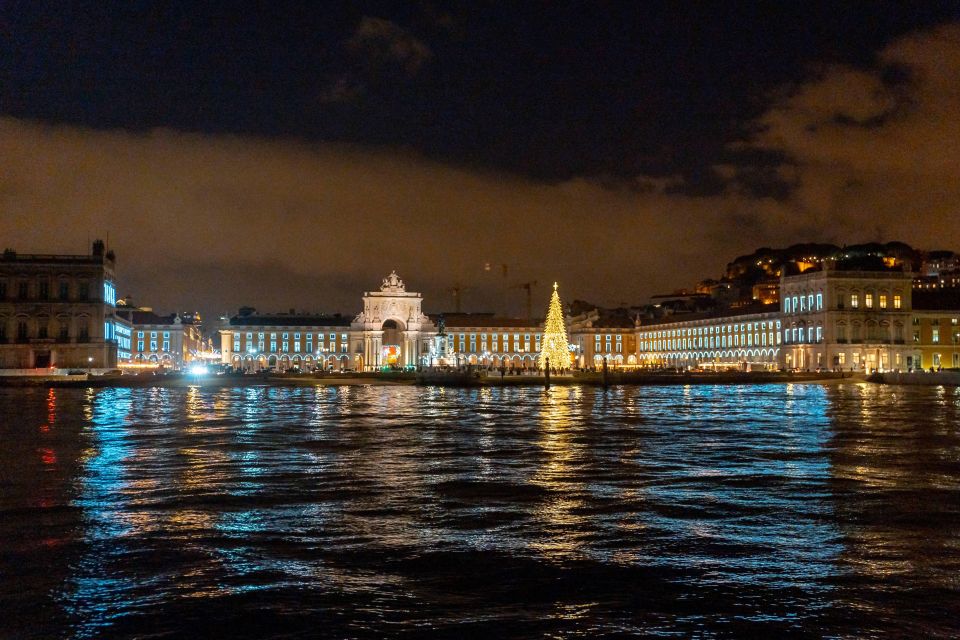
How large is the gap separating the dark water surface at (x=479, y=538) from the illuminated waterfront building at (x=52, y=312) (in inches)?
3138

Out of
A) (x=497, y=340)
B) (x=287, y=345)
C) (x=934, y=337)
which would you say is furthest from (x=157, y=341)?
(x=934, y=337)

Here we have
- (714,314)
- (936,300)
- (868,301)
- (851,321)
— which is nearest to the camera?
(851,321)

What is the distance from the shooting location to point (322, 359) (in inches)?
6895

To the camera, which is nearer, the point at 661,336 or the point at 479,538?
the point at 479,538

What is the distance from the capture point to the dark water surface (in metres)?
10.1

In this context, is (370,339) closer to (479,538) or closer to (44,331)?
(44,331)

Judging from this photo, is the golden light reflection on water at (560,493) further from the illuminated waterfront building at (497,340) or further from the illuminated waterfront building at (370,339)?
the illuminated waterfront building at (497,340)

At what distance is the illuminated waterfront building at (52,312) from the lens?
335ft

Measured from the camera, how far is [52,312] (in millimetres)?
102938

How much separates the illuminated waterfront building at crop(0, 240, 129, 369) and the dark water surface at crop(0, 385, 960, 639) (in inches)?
3138

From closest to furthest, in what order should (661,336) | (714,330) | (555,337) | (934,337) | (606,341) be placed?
(555,337), (934,337), (714,330), (661,336), (606,341)

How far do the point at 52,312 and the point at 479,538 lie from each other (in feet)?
328

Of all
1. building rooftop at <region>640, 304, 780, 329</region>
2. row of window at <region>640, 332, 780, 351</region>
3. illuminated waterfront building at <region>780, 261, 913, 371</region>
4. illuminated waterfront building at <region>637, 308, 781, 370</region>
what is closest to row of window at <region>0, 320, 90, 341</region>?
illuminated waterfront building at <region>637, 308, 781, 370</region>

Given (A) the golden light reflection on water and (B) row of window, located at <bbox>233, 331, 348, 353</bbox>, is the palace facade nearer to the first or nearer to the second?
(B) row of window, located at <bbox>233, 331, 348, 353</bbox>
